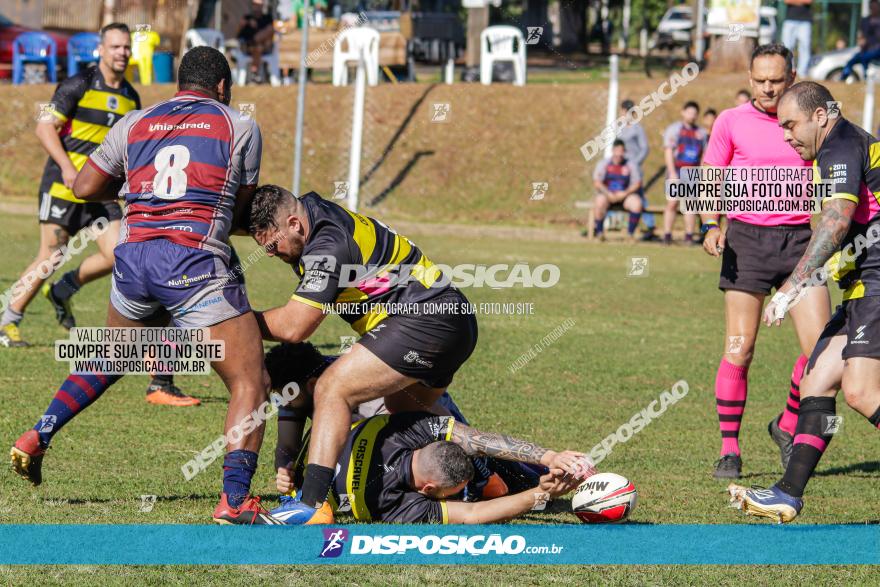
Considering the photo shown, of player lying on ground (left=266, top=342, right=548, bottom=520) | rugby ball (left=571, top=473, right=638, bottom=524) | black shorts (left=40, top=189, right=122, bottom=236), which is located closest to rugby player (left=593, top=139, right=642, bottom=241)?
black shorts (left=40, top=189, right=122, bottom=236)

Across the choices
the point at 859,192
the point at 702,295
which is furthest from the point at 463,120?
the point at 859,192

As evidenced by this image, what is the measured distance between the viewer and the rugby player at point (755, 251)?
289 inches

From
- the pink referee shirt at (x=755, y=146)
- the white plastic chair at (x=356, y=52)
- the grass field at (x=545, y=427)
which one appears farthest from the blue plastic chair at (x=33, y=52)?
the pink referee shirt at (x=755, y=146)

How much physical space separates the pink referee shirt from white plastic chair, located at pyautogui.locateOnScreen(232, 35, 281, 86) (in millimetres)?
21388

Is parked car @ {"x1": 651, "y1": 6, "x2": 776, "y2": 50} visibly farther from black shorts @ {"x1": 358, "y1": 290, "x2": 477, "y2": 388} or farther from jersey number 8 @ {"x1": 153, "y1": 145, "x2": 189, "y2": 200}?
jersey number 8 @ {"x1": 153, "y1": 145, "x2": 189, "y2": 200}

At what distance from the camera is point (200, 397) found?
908cm

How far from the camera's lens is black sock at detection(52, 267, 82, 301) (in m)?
10.0

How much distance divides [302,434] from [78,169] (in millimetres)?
4459

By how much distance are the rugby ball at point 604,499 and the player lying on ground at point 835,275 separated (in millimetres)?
558

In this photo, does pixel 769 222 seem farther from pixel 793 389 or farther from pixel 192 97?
pixel 192 97

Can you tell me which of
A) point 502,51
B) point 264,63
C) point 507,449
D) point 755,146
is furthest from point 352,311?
point 264,63

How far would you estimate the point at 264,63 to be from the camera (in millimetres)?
29438

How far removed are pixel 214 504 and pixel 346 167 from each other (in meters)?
19.1

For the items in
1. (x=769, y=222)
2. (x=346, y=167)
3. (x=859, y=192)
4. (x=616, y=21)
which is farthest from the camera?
(x=616, y=21)
